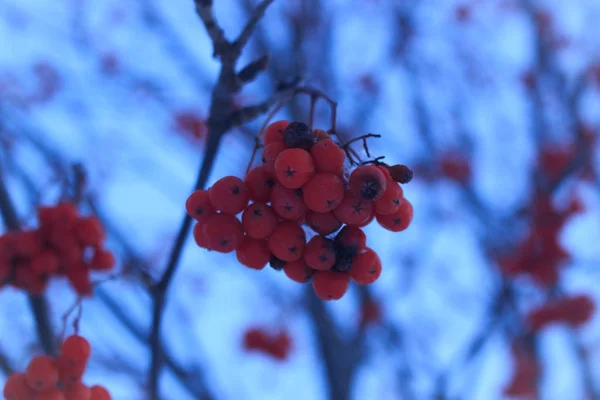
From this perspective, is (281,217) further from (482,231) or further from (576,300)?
(482,231)

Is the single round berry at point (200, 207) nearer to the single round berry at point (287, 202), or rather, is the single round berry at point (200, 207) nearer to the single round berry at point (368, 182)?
→ the single round berry at point (287, 202)

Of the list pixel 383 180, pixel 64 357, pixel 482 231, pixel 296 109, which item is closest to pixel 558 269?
pixel 482 231

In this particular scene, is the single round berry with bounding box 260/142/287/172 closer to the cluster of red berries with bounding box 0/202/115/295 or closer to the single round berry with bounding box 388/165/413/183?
the single round berry with bounding box 388/165/413/183

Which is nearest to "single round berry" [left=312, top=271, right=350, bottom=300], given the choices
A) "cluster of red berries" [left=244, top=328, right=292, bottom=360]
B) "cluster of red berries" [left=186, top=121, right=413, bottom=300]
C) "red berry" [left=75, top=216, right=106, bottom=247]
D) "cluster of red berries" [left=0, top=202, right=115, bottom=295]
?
"cluster of red berries" [left=186, top=121, right=413, bottom=300]

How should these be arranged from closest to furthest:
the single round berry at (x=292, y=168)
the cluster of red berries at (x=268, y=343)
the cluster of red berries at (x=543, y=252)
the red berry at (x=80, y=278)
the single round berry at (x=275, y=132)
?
the single round berry at (x=292, y=168) → the single round berry at (x=275, y=132) → the red berry at (x=80, y=278) → the cluster of red berries at (x=543, y=252) → the cluster of red berries at (x=268, y=343)

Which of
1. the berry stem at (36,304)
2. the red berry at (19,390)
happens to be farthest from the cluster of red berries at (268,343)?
the red berry at (19,390)

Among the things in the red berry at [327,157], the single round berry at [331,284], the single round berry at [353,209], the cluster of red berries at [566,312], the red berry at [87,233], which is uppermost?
the cluster of red berries at [566,312]

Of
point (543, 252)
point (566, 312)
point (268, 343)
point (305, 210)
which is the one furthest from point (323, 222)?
point (566, 312)
